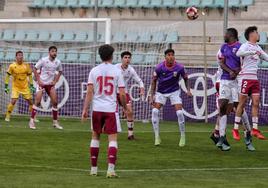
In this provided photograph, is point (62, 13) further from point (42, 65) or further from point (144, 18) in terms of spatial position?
point (42, 65)

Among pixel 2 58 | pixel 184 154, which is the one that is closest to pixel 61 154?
pixel 184 154

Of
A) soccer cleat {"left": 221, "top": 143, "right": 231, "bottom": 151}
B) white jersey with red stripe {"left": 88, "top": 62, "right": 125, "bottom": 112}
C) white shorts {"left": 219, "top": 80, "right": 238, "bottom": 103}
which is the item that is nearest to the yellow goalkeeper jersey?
white shorts {"left": 219, "top": 80, "right": 238, "bottom": 103}

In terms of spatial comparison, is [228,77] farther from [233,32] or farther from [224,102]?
[233,32]

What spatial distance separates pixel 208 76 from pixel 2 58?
780 centimetres

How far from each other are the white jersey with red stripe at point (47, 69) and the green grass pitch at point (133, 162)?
2.36 m

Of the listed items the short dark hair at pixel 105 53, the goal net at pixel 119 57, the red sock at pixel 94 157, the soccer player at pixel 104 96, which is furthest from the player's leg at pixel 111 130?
the goal net at pixel 119 57

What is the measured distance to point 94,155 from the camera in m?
13.3

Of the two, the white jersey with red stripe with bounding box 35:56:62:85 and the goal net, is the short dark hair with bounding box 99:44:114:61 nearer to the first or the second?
the white jersey with red stripe with bounding box 35:56:62:85

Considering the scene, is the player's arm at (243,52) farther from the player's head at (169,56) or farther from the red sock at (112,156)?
the red sock at (112,156)

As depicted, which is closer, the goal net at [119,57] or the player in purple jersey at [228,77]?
the player in purple jersey at [228,77]

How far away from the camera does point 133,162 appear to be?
15.4 m

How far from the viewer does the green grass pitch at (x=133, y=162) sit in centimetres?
1249

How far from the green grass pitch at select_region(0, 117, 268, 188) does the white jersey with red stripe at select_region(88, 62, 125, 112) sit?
3.54ft

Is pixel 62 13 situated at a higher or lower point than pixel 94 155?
higher
